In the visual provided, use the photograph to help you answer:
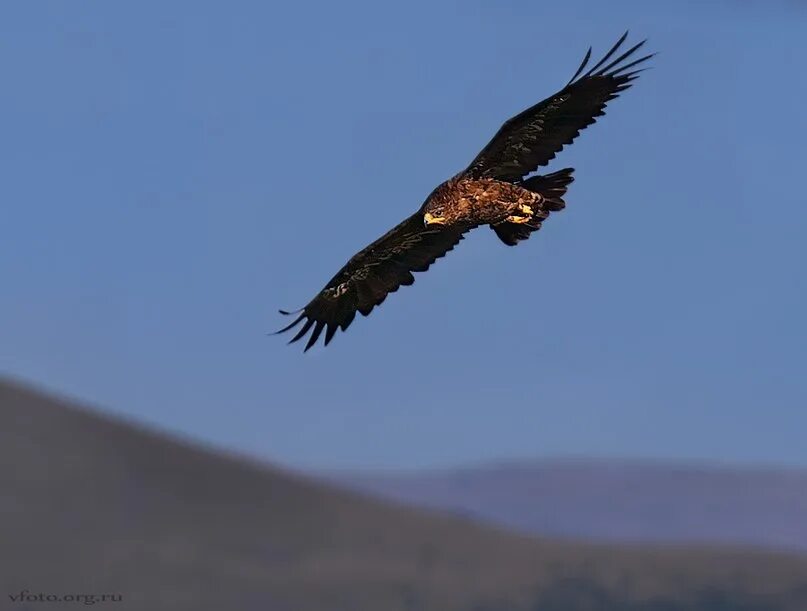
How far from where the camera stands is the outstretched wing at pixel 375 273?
26875 mm

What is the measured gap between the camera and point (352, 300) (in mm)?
27609

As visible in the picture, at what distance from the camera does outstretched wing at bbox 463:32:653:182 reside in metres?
24.0

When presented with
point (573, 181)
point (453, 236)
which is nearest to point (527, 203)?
point (573, 181)

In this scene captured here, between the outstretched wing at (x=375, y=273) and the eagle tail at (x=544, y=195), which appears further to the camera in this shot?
the outstretched wing at (x=375, y=273)

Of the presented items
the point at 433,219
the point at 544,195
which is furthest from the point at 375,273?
the point at 544,195

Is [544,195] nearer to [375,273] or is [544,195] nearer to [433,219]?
[433,219]

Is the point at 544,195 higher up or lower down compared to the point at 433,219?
higher up

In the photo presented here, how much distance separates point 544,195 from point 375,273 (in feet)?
11.5

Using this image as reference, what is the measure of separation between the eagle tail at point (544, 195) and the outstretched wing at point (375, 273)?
160cm

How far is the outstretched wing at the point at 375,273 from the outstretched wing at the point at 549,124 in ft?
5.97

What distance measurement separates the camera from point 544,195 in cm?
2488

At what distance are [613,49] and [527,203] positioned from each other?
2.39 metres

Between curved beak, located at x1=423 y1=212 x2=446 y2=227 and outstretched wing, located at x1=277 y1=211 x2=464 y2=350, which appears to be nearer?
curved beak, located at x1=423 y1=212 x2=446 y2=227

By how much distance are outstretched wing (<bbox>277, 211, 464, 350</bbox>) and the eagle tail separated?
1600 millimetres
